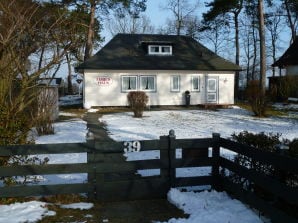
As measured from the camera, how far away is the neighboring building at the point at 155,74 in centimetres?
2589

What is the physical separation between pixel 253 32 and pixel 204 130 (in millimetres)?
40041

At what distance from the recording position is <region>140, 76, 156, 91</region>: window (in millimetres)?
26719

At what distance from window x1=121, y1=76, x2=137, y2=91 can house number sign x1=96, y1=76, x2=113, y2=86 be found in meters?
0.94

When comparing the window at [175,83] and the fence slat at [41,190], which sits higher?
the window at [175,83]

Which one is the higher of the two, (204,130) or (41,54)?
(41,54)

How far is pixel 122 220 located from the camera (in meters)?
5.18

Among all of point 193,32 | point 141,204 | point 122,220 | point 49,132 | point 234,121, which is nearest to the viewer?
point 122,220

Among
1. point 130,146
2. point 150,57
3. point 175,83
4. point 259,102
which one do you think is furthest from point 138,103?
point 130,146

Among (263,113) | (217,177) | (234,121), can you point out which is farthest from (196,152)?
(263,113)

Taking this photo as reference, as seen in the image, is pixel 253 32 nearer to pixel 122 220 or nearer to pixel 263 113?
pixel 263 113

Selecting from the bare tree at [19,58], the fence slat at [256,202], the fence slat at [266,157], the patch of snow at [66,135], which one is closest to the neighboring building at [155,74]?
the patch of snow at [66,135]

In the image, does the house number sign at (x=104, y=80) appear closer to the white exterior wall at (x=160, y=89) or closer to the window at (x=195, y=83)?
the white exterior wall at (x=160, y=89)

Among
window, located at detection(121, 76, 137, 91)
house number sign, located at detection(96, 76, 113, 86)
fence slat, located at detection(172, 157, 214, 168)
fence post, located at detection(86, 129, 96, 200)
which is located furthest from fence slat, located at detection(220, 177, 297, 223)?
window, located at detection(121, 76, 137, 91)

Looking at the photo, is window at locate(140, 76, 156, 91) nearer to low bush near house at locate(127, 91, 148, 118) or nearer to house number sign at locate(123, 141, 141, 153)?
low bush near house at locate(127, 91, 148, 118)
